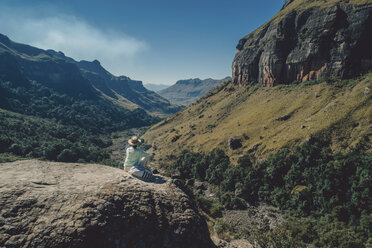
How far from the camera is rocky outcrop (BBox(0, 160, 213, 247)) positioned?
623 centimetres

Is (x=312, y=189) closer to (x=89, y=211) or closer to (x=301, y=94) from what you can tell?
(x=89, y=211)

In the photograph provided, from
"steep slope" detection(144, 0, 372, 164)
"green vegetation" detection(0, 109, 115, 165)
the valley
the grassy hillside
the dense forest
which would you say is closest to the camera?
the valley

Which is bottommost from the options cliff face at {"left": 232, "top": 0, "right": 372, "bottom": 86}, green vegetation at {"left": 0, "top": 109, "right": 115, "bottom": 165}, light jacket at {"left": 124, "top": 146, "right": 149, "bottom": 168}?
green vegetation at {"left": 0, "top": 109, "right": 115, "bottom": 165}

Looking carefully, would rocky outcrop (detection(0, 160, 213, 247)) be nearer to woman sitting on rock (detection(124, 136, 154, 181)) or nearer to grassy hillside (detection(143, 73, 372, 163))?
woman sitting on rock (detection(124, 136, 154, 181))

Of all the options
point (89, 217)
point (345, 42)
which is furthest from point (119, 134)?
point (89, 217)

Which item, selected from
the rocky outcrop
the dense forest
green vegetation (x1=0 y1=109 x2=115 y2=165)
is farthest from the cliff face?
the dense forest

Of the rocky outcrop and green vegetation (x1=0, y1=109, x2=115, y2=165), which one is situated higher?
the rocky outcrop

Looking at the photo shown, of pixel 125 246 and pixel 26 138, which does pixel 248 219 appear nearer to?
pixel 125 246

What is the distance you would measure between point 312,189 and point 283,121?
103 ft

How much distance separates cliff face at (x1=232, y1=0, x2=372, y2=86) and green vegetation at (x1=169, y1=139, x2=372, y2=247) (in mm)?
45638

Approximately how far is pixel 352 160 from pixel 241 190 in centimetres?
2424

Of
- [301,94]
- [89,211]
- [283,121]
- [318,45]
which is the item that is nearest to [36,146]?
[89,211]

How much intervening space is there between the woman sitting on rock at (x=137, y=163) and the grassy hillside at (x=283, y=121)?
4992 centimetres

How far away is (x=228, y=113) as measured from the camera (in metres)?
99.1
